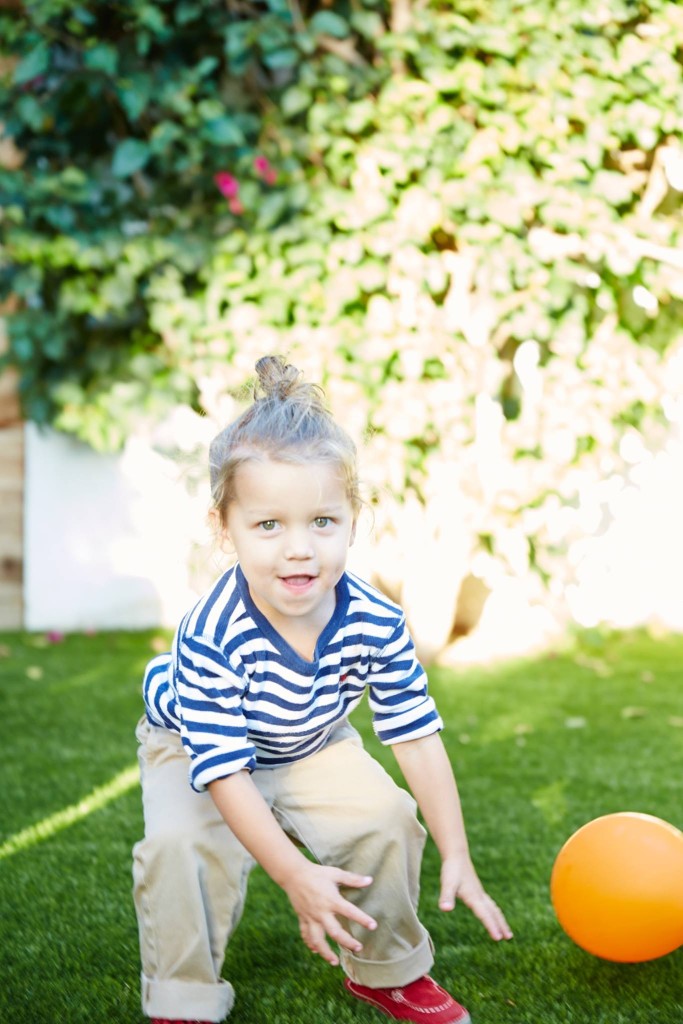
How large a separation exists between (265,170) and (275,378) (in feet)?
9.00

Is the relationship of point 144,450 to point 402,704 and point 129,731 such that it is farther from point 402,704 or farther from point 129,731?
point 402,704

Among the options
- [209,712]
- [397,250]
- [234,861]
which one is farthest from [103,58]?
[234,861]

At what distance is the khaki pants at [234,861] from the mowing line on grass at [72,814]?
0.80 metres

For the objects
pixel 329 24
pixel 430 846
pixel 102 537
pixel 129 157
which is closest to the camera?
pixel 430 846

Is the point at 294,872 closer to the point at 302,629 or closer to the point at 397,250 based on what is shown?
the point at 302,629

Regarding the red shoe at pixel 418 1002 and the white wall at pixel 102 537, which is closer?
the red shoe at pixel 418 1002

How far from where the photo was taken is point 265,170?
183 inches

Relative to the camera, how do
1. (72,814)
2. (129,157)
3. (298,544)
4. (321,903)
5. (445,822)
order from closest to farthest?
1. (321,903)
2. (298,544)
3. (445,822)
4. (72,814)
5. (129,157)

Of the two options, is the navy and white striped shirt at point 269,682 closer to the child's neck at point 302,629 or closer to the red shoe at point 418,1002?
the child's neck at point 302,629

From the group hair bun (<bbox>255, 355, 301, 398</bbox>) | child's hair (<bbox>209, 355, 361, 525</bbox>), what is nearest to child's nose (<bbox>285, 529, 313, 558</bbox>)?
child's hair (<bbox>209, 355, 361, 525</bbox>)

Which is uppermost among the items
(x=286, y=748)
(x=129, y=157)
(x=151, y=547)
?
(x=129, y=157)

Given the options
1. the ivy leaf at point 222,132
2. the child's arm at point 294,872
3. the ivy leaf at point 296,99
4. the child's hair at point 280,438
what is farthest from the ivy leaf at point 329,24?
the child's arm at point 294,872

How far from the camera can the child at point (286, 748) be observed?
6.37 ft

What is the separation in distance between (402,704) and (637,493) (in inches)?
129
